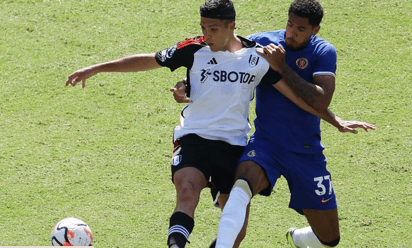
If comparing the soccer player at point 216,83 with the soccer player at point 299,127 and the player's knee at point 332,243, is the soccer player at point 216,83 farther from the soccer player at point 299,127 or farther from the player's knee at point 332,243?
the player's knee at point 332,243

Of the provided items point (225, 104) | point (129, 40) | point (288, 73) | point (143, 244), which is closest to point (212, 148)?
point (225, 104)

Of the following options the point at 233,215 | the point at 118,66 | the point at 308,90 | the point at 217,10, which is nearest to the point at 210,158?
the point at 233,215

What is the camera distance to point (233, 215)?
5.73 meters

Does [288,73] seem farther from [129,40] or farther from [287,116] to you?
[129,40]

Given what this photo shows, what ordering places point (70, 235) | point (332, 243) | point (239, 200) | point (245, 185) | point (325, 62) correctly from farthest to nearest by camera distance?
point (332, 243) → point (70, 235) → point (325, 62) → point (245, 185) → point (239, 200)

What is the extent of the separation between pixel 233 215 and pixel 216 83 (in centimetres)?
114

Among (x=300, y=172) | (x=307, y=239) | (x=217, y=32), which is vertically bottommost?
(x=307, y=239)

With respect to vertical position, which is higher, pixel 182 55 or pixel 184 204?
pixel 182 55

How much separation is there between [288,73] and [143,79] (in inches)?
183

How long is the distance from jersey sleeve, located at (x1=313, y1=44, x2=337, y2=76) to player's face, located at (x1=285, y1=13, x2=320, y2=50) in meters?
0.17

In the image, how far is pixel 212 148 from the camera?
6219mm

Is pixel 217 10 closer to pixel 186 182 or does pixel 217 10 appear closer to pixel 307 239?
pixel 186 182

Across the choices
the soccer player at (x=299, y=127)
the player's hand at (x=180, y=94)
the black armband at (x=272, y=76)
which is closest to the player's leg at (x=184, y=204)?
the soccer player at (x=299, y=127)

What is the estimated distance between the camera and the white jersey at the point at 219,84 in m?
6.22
